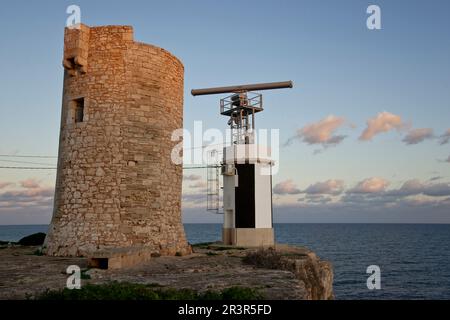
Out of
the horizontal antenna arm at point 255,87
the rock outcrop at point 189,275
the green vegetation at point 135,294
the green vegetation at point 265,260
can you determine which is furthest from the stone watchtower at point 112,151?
the horizontal antenna arm at point 255,87

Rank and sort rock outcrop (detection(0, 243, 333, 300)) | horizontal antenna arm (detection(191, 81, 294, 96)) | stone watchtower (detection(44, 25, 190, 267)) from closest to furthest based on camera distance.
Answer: rock outcrop (detection(0, 243, 333, 300))
stone watchtower (detection(44, 25, 190, 267))
horizontal antenna arm (detection(191, 81, 294, 96))

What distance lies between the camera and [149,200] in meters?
14.8

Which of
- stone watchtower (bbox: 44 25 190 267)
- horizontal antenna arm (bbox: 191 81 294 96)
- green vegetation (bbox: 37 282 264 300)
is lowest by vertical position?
green vegetation (bbox: 37 282 264 300)

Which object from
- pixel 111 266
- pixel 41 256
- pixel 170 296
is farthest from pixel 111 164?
pixel 170 296

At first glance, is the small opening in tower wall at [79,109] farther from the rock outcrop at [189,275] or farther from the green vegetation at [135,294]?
the green vegetation at [135,294]

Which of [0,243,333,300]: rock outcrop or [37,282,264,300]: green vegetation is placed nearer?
[37,282,264,300]: green vegetation

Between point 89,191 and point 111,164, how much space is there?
1.21 metres

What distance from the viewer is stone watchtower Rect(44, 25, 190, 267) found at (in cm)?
1412

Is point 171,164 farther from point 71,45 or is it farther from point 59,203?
point 71,45

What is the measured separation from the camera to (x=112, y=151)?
14.5 m

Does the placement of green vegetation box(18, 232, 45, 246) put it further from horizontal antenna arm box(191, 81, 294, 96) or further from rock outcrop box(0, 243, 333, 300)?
horizontal antenna arm box(191, 81, 294, 96)

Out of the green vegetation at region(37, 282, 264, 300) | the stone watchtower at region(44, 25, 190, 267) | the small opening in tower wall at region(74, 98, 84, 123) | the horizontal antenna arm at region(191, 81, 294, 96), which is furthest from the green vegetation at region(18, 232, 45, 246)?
the green vegetation at region(37, 282, 264, 300)

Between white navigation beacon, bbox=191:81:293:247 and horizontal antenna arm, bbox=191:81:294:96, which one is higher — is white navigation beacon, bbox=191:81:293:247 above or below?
below

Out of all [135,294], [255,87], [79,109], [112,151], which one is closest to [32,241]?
[79,109]
